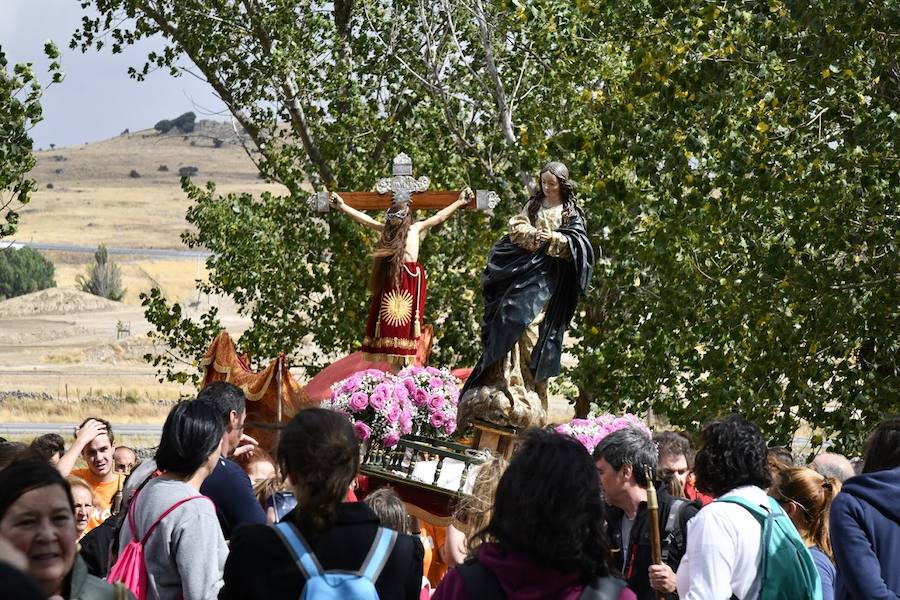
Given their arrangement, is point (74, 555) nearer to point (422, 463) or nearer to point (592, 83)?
point (422, 463)

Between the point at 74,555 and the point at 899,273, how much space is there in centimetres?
865

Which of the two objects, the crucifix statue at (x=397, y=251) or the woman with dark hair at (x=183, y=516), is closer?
the woman with dark hair at (x=183, y=516)

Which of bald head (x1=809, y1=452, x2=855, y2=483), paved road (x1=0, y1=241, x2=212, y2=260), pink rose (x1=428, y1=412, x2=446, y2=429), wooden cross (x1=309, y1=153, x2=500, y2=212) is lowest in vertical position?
paved road (x1=0, y1=241, x2=212, y2=260)

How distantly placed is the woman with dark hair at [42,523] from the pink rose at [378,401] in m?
6.25

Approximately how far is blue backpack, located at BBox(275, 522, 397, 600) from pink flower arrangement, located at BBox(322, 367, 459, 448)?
5.47 meters

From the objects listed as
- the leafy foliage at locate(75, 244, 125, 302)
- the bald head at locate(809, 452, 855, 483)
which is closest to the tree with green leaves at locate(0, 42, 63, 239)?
the bald head at locate(809, 452, 855, 483)

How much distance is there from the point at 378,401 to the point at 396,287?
4.07 meters

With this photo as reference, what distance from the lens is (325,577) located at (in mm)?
3988

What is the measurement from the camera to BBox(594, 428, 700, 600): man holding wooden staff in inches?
213

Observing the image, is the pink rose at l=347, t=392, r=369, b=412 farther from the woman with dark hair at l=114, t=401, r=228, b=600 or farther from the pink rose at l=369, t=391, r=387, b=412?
the woman with dark hair at l=114, t=401, r=228, b=600

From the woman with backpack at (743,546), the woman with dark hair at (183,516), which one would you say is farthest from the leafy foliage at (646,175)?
the woman with dark hair at (183,516)

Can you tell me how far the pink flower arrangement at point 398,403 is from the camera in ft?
32.0

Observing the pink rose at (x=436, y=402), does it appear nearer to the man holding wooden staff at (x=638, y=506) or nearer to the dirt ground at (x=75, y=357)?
the man holding wooden staff at (x=638, y=506)

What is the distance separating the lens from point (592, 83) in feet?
54.2
